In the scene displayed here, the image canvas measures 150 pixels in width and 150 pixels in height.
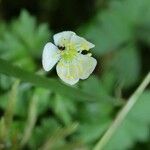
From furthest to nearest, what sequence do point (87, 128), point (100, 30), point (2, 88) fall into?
point (100, 30) < point (87, 128) < point (2, 88)

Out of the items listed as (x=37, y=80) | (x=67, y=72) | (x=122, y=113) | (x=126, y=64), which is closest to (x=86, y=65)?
(x=67, y=72)

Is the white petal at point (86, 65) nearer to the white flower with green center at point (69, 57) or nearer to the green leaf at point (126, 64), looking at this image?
the white flower with green center at point (69, 57)

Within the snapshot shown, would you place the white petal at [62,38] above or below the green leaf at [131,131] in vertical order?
above

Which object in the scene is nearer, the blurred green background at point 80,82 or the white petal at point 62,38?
the white petal at point 62,38

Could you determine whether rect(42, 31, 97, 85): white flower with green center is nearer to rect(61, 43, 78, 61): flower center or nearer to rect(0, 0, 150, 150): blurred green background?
rect(61, 43, 78, 61): flower center

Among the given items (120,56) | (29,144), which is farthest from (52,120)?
(120,56)

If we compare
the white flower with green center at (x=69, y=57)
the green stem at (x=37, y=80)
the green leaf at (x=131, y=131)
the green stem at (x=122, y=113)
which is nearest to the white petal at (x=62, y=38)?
the white flower with green center at (x=69, y=57)

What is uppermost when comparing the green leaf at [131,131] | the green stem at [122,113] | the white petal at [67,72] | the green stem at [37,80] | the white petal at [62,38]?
the white petal at [62,38]

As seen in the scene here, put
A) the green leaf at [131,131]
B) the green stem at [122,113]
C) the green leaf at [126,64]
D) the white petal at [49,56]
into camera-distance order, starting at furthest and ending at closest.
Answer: the green leaf at [126,64] < the green leaf at [131,131] < the green stem at [122,113] < the white petal at [49,56]

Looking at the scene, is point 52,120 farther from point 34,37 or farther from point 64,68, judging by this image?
point 64,68
